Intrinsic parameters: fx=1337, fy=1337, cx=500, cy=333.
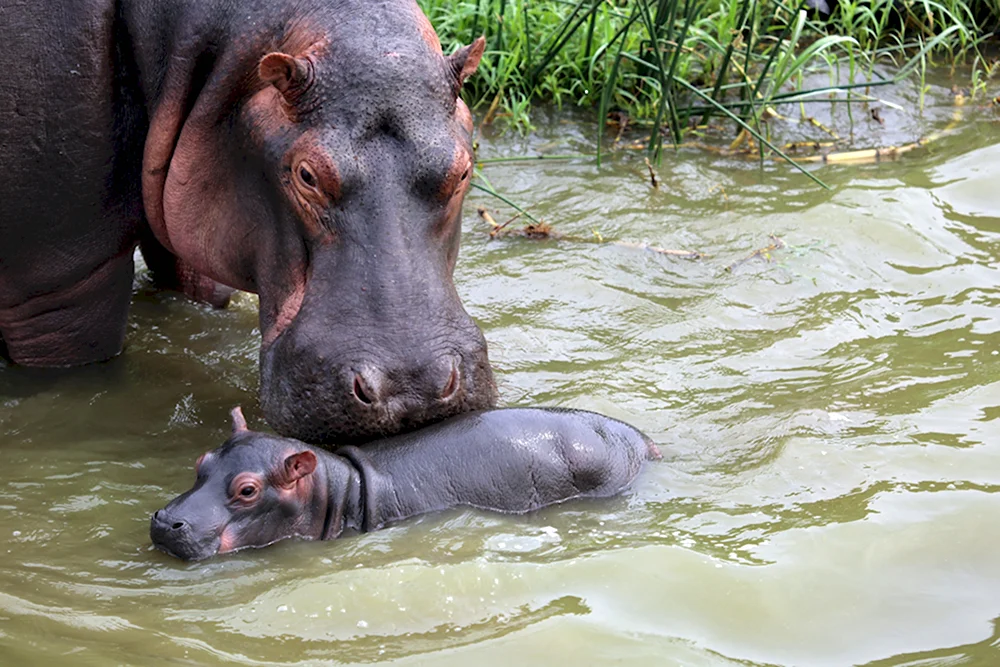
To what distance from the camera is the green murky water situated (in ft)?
9.30

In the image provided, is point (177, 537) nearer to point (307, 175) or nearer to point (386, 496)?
point (386, 496)

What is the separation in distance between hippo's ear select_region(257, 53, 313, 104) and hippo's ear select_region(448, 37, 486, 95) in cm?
40

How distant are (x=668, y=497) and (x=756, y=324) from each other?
1.35 m

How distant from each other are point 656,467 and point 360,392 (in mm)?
906

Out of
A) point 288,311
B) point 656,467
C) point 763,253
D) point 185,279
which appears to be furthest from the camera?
point 763,253

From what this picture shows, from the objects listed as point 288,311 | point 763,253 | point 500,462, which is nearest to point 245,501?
point 288,311

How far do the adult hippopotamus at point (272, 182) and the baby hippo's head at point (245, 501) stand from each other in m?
0.15

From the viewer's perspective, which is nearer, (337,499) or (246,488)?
(246,488)

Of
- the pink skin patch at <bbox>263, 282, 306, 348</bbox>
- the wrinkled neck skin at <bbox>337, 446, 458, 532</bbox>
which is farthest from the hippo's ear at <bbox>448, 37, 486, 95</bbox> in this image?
the wrinkled neck skin at <bbox>337, 446, 458, 532</bbox>

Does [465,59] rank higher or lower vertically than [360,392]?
higher

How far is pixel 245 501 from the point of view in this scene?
3301mm

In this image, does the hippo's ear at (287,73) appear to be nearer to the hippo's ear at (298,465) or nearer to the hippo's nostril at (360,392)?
the hippo's nostril at (360,392)

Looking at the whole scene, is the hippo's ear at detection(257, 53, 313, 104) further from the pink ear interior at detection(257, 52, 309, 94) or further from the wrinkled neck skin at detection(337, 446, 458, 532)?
the wrinkled neck skin at detection(337, 446, 458, 532)

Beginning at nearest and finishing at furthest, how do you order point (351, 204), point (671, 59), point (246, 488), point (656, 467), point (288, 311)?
point (246, 488), point (351, 204), point (288, 311), point (656, 467), point (671, 59)
